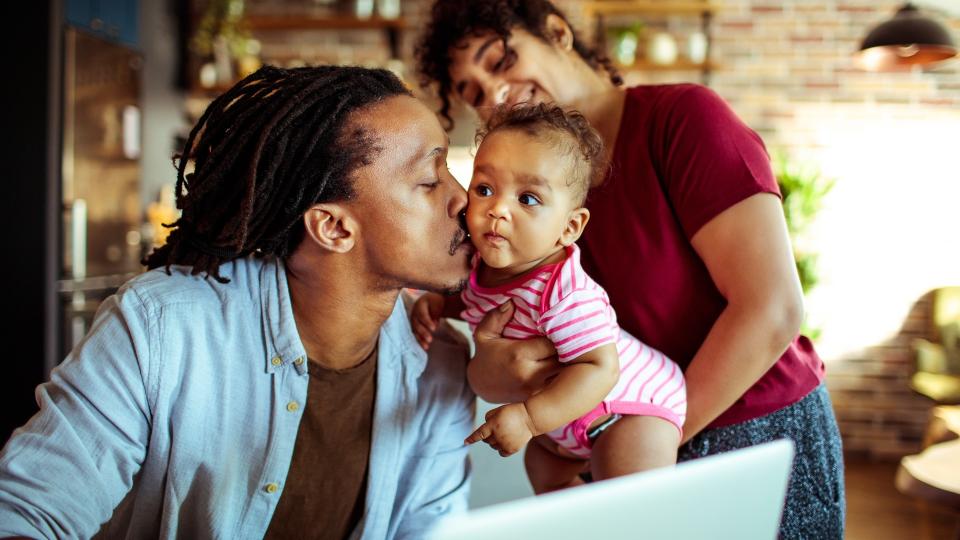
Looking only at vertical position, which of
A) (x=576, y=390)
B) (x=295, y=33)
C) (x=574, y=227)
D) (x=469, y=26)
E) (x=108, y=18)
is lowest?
(x=576, y=390)

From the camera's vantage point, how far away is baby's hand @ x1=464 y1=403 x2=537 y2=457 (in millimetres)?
1057

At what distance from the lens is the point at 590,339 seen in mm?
1146

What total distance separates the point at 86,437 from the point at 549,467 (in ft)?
2.56

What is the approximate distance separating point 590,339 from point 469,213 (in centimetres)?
29

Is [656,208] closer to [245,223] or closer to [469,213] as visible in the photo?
[469,213]

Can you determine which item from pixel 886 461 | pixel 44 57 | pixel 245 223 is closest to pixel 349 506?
pixel 245 223

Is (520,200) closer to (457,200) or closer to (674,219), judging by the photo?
(457,200)

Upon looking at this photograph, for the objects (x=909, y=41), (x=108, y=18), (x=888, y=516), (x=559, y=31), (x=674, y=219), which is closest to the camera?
(x=674, y=219)

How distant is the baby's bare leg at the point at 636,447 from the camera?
47.9 inches

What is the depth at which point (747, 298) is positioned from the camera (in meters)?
1.21

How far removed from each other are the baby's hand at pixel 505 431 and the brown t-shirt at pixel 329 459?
407 millimetres

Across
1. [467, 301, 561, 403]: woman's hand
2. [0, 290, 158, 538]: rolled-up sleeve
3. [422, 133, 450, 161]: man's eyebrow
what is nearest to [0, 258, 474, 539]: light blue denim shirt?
[0, 290, 158, 538]: rolled-up sleeve

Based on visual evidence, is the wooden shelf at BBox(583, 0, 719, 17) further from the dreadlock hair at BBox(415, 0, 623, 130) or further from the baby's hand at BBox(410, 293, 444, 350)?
the baby's hand at BBox(410, 293, 444, 350)

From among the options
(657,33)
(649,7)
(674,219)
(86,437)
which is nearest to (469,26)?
(674,219)
